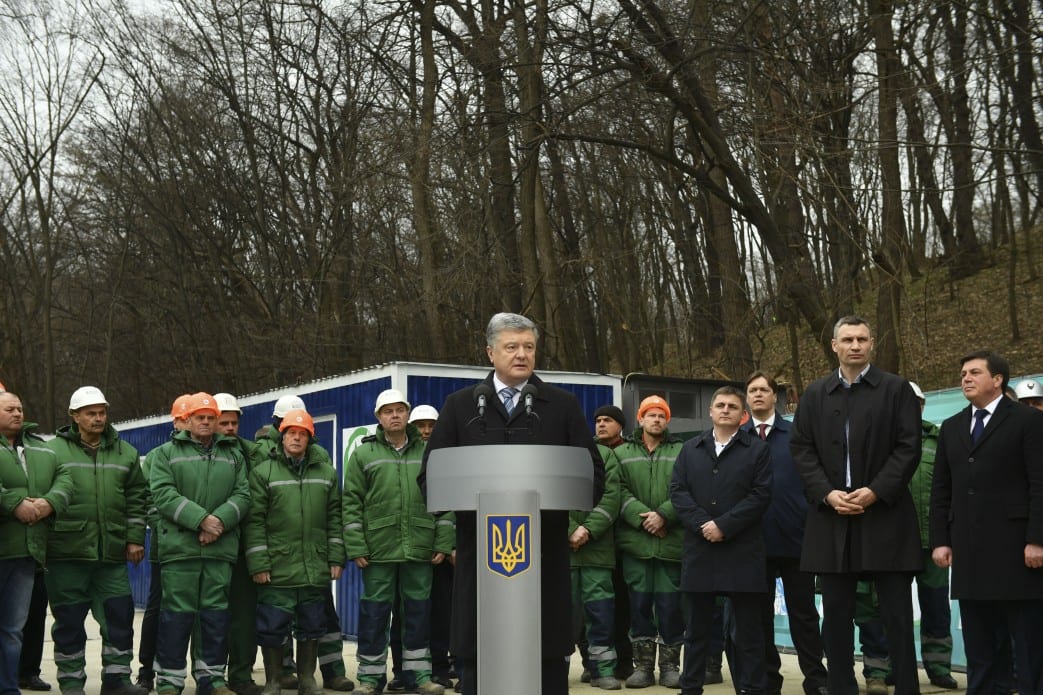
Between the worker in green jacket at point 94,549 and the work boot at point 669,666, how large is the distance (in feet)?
11.1

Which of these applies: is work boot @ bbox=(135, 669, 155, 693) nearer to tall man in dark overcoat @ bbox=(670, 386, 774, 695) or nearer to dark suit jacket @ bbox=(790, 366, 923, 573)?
tall man in dark overcoat @ bbox=(670, 386, 774, 695)

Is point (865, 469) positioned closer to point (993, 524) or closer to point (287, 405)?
point (993, 524)

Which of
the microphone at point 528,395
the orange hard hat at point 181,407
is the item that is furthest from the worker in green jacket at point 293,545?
the microphone at point 528,395

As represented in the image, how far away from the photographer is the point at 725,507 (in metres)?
7.70

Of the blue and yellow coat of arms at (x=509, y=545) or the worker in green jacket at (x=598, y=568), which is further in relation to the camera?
the worker in green jacket at (x=598, y=568)

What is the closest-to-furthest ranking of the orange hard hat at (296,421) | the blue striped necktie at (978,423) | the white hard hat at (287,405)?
1. the blue striped necktie at (978,423)
2. the orange hard hat at (296,421)
3. the white hard hat at (287,405)

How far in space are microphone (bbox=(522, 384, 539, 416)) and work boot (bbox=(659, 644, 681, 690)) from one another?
4.74 metres

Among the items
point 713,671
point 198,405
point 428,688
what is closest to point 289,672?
point 428,688

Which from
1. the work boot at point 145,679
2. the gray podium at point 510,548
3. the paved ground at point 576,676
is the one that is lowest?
the paved ground at point 576,676

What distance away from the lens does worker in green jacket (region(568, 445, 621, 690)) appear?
9.06 m

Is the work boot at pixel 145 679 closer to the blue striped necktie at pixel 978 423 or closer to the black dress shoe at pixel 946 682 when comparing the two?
the black dress shoe at pixel 946 682

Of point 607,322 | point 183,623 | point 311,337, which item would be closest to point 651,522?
point 183,623

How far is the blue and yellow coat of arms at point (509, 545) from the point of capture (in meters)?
4.19

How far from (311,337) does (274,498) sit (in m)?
14.9
